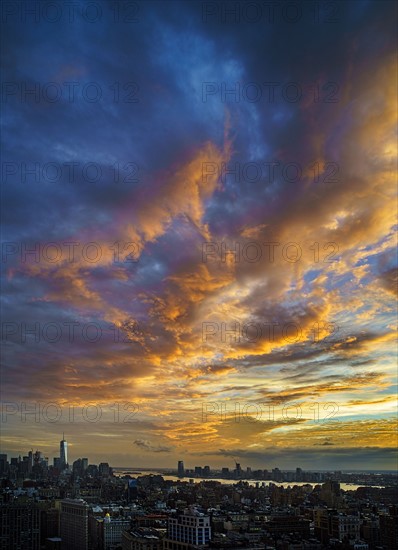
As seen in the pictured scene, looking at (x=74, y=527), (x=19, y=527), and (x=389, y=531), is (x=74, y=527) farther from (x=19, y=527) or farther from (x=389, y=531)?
(x=389, y=531)

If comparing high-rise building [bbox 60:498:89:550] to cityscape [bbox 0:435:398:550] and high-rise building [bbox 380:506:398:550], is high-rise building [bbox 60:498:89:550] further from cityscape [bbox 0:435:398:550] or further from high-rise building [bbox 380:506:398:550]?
high-rise building [bbox 380:506:398:550]

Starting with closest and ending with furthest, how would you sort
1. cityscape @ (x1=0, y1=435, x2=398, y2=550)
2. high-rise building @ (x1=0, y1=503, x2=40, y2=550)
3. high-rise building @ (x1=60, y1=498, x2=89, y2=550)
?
1. cityscape @ (x1=0, y1=435, x2=398, y2=550)
2. high-rise building @ (x1=0, y1=503, x2=40, y2=550)
3. high-rise building @ (x1=60, y1=498, x2=89, y2=550)

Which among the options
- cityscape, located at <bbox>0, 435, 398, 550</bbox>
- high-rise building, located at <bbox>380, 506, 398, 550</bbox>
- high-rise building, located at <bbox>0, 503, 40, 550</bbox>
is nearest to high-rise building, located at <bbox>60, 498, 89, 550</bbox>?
cityscape, located at <bbox>0, 435, 398, 550</bbox>

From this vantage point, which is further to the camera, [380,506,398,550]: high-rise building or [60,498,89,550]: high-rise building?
[60,498,89,550]: high-rise building

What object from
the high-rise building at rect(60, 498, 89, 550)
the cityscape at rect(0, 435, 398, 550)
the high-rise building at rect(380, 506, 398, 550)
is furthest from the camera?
the high-rise building at rect(60, 498, 89, 550)

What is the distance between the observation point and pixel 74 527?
126 feet

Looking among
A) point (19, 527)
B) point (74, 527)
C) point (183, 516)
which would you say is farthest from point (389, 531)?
point (19, 527)

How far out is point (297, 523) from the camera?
3606cm

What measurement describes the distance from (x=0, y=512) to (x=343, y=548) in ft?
60.0

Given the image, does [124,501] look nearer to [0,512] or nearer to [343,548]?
[0,512]

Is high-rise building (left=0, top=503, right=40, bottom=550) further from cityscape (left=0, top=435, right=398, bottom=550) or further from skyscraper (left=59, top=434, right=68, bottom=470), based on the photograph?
skyscraper (left=59, top=434, right=68, bottom=470)

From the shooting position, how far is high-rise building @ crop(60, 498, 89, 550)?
37.2 m

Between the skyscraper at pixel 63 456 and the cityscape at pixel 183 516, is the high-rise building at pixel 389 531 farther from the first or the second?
the skyscraper at pixel 63 456

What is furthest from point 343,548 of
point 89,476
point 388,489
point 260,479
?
point 260,479
